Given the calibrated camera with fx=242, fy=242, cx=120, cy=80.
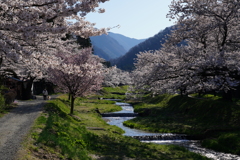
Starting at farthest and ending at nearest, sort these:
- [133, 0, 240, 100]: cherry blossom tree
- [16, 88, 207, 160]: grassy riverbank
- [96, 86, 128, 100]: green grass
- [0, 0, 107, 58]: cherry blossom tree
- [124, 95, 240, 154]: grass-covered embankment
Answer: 1. [96, 86, 128, 100]: green grass
2. [124, 95, 240, 154]: grass-covered embankment
3. [133, 0, 240, 100]: cherry blossom tree
4. [16, 88, 207, 160]: grassy riverbank
5. [0, 0, 107, 58]: cherry blossom tree

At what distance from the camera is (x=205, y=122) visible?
94.0 feet

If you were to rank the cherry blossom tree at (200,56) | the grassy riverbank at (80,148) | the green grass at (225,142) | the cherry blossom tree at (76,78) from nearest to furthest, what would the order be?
the grassy riverbank at (80,148) < the cherry blossom tree at (200,56) < the green grass at (225,142) < the cherry blossom tree at (76,78)

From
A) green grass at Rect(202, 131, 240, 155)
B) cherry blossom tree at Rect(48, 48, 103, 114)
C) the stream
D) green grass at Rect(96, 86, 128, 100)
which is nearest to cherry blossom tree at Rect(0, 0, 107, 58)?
the stream

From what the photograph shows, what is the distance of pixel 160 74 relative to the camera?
2120 cm

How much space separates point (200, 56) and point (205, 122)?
36.5 feet

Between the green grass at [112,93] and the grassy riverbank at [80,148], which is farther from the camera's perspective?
the green grass at [112,93]

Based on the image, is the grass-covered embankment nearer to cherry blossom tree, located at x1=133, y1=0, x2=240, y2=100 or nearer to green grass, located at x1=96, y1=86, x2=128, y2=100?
cherry blossom tree, located at x1=133, y1=0, x2=240, y2=100

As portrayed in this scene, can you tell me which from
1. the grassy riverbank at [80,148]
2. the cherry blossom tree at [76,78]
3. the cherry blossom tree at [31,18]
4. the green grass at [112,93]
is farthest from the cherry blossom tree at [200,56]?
the green grass at [112,93]

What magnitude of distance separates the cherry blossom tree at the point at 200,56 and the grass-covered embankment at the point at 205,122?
16.7 ft

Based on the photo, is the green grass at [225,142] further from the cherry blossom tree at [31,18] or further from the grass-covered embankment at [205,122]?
the cherry blossom tree at [31,18]

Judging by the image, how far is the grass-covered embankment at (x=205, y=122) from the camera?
849 inches

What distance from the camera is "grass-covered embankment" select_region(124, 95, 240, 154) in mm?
21564

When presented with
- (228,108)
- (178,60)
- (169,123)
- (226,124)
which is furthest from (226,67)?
(169,123)

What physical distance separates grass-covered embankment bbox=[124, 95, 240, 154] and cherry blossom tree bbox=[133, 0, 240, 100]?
508cm
